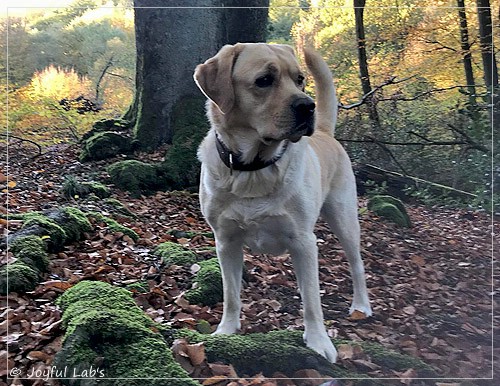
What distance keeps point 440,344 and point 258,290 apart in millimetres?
694

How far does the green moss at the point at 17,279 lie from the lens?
6.49 feet

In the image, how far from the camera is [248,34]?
6.82ft

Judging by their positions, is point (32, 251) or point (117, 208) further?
point (117, 208)

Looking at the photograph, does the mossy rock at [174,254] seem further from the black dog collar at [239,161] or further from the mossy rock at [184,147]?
the black dog collar at [239,161]

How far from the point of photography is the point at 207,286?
2092 mm

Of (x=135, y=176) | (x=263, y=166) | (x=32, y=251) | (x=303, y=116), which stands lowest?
(x=32, y=251)

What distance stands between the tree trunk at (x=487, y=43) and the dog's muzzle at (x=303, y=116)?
0.94 metres

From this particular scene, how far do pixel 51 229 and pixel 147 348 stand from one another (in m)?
0.63

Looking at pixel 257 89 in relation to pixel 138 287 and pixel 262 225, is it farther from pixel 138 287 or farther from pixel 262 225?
pixel 138 287

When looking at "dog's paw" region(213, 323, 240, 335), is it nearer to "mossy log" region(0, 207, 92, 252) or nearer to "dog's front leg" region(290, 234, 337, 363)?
"dog's front leg" region(290, 234, 337, 363)

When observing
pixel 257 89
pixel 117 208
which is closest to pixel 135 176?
pixel 117 208

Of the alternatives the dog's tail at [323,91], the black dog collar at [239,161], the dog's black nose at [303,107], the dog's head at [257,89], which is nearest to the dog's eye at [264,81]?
the dog's head at [257,89]

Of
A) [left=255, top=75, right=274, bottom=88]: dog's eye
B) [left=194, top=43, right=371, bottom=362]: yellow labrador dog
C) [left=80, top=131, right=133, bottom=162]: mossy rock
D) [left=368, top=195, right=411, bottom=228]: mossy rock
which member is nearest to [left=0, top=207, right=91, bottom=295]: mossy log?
[left=80, top=131, right=133, bottom=162]: mossy rock

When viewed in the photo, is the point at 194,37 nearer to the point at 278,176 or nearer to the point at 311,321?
the point at 278,176
